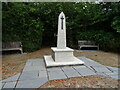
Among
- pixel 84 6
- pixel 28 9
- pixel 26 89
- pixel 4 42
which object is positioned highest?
pixel 84 6

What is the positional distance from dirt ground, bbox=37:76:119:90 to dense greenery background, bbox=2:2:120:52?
4.76 metres

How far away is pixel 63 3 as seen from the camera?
8789 millimetres

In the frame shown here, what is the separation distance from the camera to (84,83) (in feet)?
8.38

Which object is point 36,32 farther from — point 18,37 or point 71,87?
point 71,87

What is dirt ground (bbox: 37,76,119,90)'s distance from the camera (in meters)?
2.42

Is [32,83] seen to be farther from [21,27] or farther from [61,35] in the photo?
[21,27]

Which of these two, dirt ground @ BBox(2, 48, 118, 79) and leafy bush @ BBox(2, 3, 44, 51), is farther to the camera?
leafy bush @ BBox(2, 3, 44, 51)

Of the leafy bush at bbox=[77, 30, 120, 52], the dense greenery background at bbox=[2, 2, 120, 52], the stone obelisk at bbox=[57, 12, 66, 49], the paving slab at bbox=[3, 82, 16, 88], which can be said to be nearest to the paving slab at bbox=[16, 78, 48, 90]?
the paving slab at bbox=[3, 82, 16, 88]

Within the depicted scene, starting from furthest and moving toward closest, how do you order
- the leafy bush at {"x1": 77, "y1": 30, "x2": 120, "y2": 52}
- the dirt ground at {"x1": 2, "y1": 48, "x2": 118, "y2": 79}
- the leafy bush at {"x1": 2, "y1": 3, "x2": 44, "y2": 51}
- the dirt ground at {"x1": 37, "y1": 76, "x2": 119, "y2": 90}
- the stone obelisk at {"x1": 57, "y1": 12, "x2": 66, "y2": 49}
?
the leafy bush at {"x1": 77, "y1": 30, "x2": 120, "y2": 52} < the leafy bush at {"x1": 2, "y1": 3, "x2": 44, "y2": 51} < the stone obelisk at {"x1": 57, "y1": 12, "x2": 66, "y2": 49} < the dirt ground at {"x1": 2, "y1": 48, "x2": 118, "y2": 79} < the dirt ground at {"x1": 37, "y1": 76, "x2": 119, "y2": 90}

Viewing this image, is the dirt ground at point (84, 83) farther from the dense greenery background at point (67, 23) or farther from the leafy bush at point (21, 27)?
the leafy bush at point (21, 27)

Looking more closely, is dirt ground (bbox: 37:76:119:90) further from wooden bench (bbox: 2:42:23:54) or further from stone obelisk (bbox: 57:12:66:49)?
wooden bench (bbox: 2:42:23:54)

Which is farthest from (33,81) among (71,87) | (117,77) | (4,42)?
(4,42)

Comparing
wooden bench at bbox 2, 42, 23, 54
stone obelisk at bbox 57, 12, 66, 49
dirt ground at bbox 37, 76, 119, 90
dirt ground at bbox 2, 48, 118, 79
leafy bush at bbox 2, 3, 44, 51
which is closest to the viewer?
dirt ground at bbox 37, 76, 119, 90

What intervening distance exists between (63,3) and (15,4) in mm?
4108
